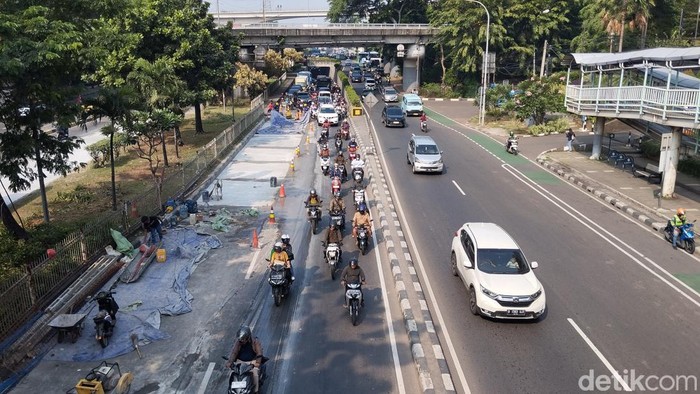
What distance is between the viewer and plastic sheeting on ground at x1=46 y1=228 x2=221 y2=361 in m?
10.5

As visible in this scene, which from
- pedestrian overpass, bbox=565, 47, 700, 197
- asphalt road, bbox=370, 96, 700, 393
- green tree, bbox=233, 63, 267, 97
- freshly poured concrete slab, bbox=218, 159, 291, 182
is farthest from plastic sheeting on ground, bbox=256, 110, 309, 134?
pedestrian overpass, bbox=565, 47, 700, 197

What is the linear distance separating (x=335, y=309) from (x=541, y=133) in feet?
95.2

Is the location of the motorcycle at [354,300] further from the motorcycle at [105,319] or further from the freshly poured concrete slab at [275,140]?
the freshly poured concrete slab at [275,140]

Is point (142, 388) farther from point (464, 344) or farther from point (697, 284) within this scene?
point (697, 284)

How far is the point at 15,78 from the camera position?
12.8m

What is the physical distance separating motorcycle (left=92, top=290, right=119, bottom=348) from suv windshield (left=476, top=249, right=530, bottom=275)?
759 centimetres

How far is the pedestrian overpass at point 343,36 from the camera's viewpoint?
207 ft

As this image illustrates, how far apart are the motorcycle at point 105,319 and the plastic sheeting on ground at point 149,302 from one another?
16 cm

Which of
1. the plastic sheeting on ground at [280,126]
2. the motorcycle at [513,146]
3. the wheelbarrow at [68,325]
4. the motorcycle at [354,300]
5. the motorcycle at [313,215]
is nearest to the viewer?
the wheelbarrow at [68,325]

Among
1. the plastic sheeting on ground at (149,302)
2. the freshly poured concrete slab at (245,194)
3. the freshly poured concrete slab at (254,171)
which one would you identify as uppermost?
the freshly poured concrete slab at (254,171)

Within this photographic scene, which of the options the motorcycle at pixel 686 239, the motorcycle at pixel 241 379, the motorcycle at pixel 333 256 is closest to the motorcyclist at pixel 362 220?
the motorcycle at pixel 333 256

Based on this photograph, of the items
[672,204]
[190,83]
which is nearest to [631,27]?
[672,204]

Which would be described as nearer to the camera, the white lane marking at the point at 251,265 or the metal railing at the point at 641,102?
the white lane marking at the point at 251,265

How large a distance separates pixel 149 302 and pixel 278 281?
3018 mm
